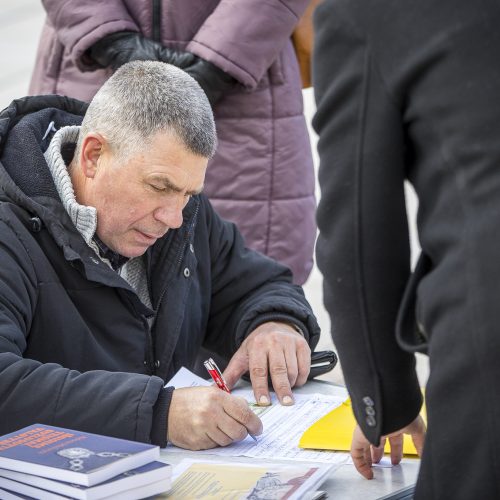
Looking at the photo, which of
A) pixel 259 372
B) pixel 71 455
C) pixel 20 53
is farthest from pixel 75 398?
pixel 20 53

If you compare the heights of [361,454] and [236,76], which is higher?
[236,76]

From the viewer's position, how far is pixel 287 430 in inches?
88.5

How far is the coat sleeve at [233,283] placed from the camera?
288 centimetres

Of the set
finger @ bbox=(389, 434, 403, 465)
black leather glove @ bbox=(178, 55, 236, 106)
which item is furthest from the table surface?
black leather glove @ bbox=(178, 55, 236, 106)

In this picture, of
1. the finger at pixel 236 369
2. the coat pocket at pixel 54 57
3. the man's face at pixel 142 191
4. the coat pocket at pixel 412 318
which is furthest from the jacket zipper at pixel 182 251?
the coat pocket at pixel 412 318

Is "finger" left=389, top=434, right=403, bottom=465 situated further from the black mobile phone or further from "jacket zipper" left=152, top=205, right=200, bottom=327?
"jacket zipper" left=152, top=205, right=200, bottom=327

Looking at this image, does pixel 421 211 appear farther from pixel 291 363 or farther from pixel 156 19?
pixel 156 19

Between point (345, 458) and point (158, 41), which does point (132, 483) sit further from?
point (158, 41)

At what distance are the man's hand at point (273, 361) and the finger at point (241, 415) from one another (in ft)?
0.94

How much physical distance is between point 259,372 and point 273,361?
0.05 m

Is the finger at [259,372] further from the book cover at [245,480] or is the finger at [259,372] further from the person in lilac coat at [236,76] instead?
the person in lilac coat at [236,76]

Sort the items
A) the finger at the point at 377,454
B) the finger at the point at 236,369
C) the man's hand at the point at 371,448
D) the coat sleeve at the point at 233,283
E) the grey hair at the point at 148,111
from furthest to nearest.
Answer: the coat sleeve at the point at 233,283 < the finger at the point at 236,369 < the grey hair at the point at 148,111 < the finger at the point at 377,454 < the man's hand at the point at 371,448

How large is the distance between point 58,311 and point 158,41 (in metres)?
1.24

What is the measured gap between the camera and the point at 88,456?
1702mm
